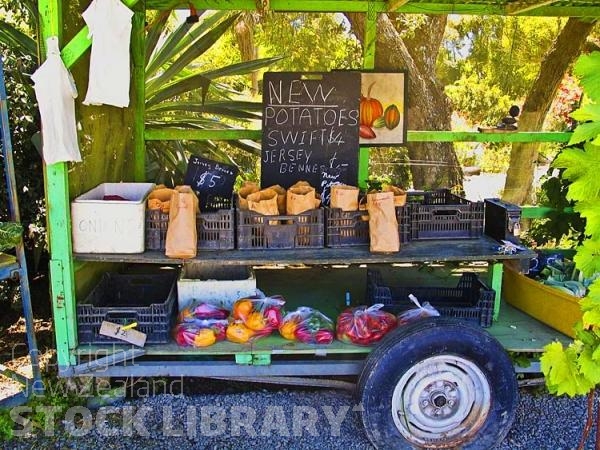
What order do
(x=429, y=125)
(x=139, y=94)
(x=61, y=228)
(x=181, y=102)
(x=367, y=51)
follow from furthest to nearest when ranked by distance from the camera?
(x=429, y=125), (x=181, y=102), (x=139, y=94), (x=367, y=51), (x=61, y=228)

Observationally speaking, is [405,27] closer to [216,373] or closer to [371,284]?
[371,284]

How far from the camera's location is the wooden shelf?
3.43 metres

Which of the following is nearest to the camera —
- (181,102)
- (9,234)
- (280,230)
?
(9,234)

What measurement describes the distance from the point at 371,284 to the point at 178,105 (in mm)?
2833

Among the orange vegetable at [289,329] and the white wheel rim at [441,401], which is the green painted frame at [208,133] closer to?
A: the white wheel rim at [441,401]

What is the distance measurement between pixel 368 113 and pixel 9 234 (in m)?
2.80

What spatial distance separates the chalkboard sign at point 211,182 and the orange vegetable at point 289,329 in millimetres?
1132

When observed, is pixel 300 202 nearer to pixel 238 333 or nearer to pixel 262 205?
pixel 262 205

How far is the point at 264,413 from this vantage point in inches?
151

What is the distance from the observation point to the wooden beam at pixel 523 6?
4.38 metres

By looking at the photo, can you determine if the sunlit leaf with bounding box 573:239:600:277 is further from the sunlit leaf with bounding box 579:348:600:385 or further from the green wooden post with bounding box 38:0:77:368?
the green wooden post with bounding box 38:0:77:368

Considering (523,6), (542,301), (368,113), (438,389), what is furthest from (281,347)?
(523,6)

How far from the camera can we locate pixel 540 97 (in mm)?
8094

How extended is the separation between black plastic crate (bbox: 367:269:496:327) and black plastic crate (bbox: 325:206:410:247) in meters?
0.34
